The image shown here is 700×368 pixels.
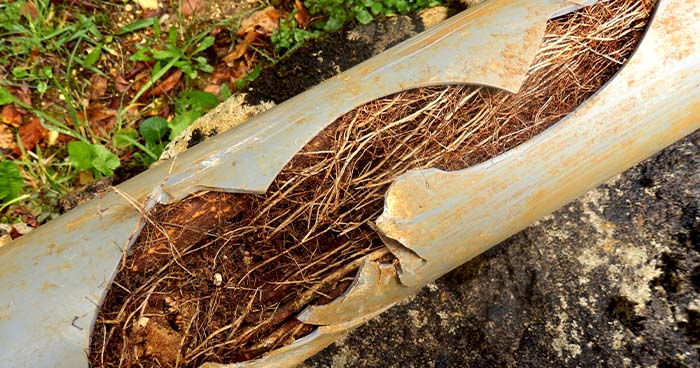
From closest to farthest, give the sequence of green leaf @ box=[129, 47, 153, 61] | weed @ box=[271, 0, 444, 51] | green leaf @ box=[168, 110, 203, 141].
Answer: weed @ box=[271, 0, 444, 51] < green leaf @ box=[168, 110, 203, 141] < green leaf @ box=[129, 47, 153, 61]

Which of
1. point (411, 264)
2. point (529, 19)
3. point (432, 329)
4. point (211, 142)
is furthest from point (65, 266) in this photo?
point (529, 19)

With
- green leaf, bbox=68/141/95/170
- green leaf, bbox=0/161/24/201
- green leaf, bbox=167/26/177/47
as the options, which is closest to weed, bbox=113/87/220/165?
green leaf, bbox=68/141/95/170

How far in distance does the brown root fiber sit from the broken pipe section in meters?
0.05

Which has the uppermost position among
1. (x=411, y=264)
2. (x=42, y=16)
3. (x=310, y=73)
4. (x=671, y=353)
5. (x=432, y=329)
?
(x=42, y=16)

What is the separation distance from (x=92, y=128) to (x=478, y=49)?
1.65 m

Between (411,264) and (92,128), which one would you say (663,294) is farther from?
(92,128)

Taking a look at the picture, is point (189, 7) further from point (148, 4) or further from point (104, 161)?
point (104, 161)

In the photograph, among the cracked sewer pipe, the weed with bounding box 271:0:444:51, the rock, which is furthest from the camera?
the weed with bounding box 271:0:444:51

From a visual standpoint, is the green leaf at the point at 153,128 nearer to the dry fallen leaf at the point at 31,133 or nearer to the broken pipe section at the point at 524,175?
the dry fallen leaf at the point at 31,133

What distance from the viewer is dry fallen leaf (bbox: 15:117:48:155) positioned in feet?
7.80

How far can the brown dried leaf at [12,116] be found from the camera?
2.38m

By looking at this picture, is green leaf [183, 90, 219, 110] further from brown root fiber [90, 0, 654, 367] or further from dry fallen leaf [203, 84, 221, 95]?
brown root fiber [90, 0, 654, 367]

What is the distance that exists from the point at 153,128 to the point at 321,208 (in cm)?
113

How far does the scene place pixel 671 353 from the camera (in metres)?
1.59
